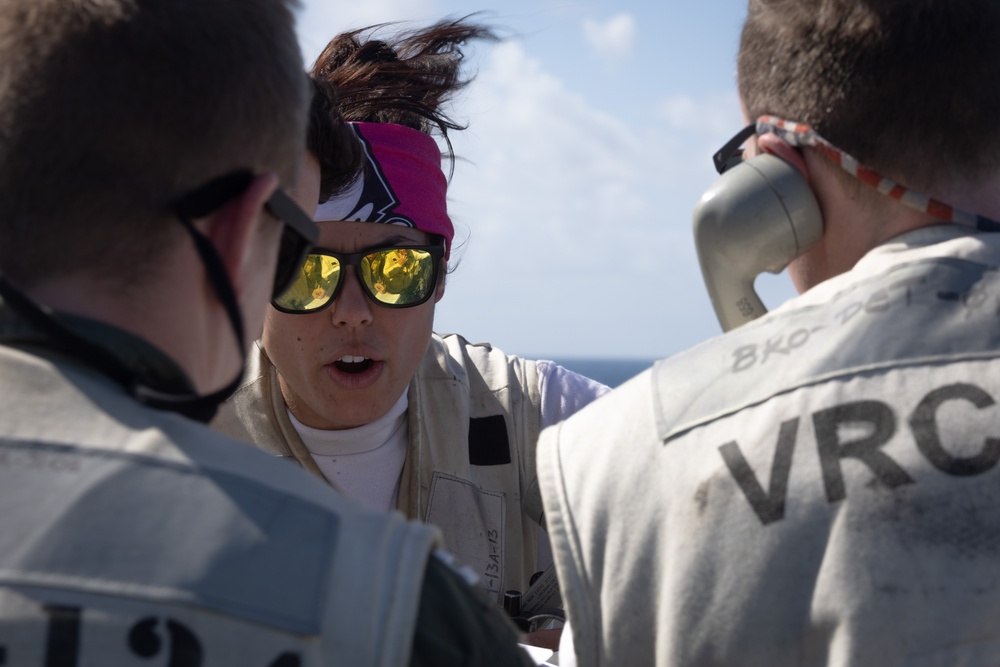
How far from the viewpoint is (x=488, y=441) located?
12.0 feet

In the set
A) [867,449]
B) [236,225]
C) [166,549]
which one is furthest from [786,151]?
[166,549]

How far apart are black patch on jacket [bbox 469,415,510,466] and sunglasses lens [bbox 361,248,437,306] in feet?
1.68

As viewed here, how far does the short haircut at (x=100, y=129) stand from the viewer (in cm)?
136

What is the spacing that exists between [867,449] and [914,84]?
2.22ft

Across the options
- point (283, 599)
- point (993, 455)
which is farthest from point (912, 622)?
point (283, 599)

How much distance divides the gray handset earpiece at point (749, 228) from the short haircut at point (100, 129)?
1.06 meters

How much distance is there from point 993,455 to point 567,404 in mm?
2239

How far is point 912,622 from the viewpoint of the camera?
1612 mm

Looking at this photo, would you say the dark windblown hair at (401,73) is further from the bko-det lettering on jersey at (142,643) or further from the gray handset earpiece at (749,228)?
the bko-det lettering on jersey at (142,643)

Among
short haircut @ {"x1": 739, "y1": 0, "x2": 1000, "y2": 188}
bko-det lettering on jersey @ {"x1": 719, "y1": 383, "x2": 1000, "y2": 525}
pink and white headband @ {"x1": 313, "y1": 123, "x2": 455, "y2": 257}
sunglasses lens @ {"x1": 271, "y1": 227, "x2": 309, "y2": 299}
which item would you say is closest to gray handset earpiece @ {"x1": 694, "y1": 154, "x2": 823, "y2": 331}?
short haircut @ {"x1": 739, "y1": 0, "x2": 1000, "y2": 188}

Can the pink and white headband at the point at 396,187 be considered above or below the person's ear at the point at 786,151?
above

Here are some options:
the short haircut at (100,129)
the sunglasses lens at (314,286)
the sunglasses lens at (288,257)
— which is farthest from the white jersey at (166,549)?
the sunglasses lens at (314,286)

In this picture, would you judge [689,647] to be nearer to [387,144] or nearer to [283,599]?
[283,599]

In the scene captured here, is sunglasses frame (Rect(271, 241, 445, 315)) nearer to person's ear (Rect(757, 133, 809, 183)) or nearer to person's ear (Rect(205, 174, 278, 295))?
person's ear (Rect(757, 133, 809, 183))
